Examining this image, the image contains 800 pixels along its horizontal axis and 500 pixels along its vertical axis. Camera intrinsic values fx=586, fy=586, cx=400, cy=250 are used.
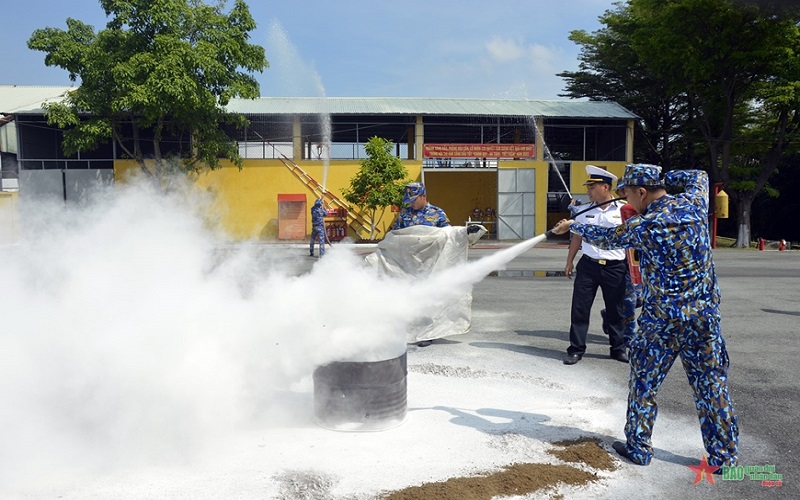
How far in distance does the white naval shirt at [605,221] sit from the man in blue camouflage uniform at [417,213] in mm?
1672

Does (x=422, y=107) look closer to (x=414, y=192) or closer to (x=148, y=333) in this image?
(x=414, y=192)

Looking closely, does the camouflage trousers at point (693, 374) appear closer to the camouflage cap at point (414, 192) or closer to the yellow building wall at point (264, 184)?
the camouflage cap at point (414, 192)

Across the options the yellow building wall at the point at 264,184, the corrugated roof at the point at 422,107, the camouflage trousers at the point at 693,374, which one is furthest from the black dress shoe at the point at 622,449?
the corrugated roof at the point at 422,107

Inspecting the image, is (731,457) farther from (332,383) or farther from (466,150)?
→ (466,150)

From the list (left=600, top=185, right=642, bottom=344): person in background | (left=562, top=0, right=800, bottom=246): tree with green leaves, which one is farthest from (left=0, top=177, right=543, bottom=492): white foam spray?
(left=562, top=0, right=800, bottom=246): tree with green leaves

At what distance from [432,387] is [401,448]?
1.45 meters

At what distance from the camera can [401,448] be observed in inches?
164

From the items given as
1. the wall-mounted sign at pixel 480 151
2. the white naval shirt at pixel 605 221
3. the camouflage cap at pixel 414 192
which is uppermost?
the wall-mounted sign at pixel 480 151

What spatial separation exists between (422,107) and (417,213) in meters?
24.5

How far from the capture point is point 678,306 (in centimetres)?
359

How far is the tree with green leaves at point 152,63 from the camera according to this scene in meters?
20.8

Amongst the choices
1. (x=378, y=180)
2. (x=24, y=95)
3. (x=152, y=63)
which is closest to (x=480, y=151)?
(x=378, y=180)

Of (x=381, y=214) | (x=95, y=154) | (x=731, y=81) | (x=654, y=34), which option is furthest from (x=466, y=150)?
(x=95, y=154)

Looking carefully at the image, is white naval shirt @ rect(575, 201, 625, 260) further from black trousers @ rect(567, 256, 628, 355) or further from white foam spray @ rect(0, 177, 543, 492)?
white foam spray @ rect(0, 177, 543, 492)
